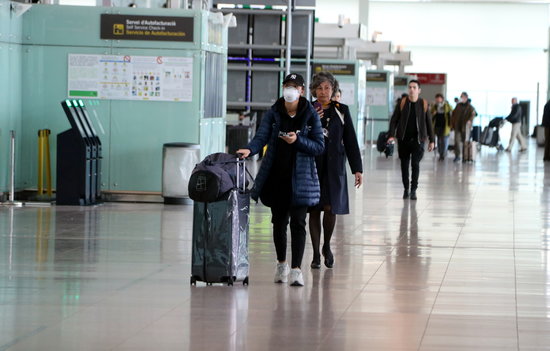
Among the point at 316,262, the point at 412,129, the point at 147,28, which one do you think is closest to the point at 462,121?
the point at 412,129

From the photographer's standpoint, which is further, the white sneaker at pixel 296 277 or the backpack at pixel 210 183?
the white sneaker at pixel 296 277

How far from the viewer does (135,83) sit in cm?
1614

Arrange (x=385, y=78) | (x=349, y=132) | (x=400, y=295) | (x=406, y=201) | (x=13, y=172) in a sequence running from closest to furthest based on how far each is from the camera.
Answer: (x=400, y=295), (x=349, y=132), (x=13, y=172), (x=406, y=201), (x=385, y=78)

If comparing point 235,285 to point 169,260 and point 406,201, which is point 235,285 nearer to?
point 169,260

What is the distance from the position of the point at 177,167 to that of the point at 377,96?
2941 cm

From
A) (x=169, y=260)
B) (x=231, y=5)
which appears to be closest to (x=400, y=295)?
(x=169, y=260)

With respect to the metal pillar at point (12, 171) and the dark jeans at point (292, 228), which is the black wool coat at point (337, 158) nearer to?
the dark jeans at point (292, 228)

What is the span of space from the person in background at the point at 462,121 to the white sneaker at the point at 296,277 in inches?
867

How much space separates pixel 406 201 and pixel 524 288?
836 cm

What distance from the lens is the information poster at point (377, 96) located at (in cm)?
4431

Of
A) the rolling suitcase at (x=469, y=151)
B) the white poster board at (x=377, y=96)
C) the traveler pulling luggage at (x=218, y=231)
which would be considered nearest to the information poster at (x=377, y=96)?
the white poster board at (x=377, y=96)

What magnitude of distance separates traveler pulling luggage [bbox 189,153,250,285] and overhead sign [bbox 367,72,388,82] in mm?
35640

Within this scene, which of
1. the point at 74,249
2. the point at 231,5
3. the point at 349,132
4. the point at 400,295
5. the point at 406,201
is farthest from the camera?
the point at 231,5

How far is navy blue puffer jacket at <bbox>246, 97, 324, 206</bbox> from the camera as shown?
8.75 metres
